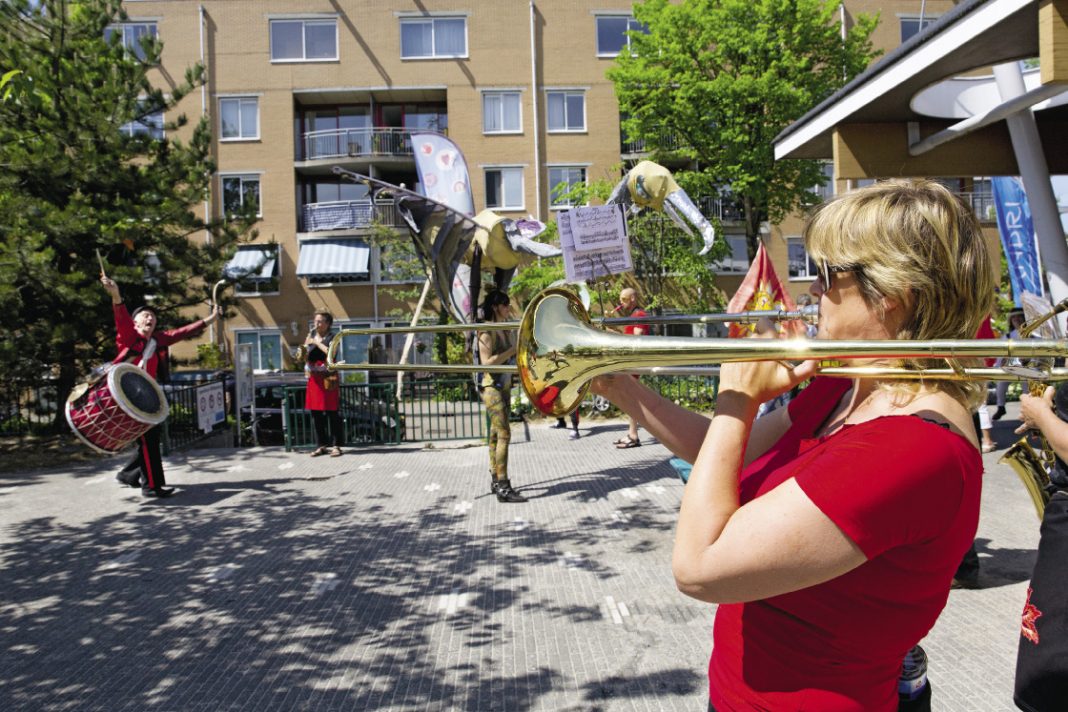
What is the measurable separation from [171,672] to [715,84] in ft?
71.6

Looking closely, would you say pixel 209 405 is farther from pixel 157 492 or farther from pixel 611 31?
pixel 611 31

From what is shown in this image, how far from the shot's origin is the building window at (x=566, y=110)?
90.6 feet

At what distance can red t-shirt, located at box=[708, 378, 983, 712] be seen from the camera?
3.77 ft

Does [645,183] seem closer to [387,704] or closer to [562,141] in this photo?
[387,704]

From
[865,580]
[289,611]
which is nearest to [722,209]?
[289,611]

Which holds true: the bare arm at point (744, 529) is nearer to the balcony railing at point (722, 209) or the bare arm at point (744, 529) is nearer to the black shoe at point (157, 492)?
the black shoe at point (157, 492)

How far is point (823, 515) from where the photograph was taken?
45.2 inches

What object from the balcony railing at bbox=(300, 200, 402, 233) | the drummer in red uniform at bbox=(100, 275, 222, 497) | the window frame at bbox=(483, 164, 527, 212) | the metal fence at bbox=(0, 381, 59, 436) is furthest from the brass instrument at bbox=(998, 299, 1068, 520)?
the balcony railing at bbox=(300, 200, 402, 233)

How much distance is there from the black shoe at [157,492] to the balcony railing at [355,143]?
75.2 ft

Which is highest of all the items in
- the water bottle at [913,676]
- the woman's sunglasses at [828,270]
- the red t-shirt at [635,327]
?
the woman's sunglasses at [828,270]

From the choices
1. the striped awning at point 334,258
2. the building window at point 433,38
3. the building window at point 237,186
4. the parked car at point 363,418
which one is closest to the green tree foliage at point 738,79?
the building window at point 433,38

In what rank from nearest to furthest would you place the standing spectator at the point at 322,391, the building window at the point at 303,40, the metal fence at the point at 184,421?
the standing spectator at the point at 322,391
the metal fence at the point at 184,421
the building window at the point at 303,40

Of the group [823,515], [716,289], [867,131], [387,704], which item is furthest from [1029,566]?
[716,289]

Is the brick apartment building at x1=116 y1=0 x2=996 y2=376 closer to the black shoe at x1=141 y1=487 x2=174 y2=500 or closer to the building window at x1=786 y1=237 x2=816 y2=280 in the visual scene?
the building window at x1=786 y1=237 x2=816 y2=280
